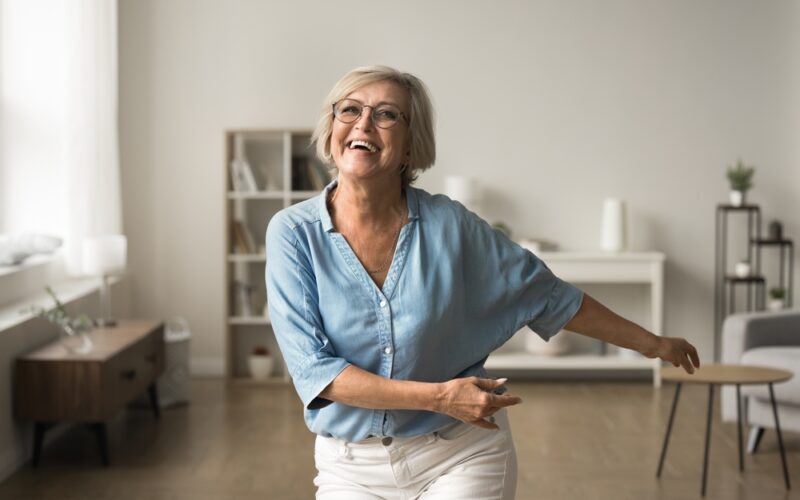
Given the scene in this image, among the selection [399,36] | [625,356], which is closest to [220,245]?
[399,36]

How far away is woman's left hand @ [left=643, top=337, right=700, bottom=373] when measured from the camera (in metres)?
2.20

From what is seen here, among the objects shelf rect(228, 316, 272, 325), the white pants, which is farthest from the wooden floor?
the white pants

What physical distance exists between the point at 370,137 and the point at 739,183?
500 cm

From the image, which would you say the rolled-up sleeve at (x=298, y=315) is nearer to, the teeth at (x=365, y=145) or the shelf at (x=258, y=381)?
the teeth at (x=365, y=145)

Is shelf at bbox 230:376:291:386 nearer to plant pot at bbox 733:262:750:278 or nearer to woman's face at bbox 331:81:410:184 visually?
plant pot at bbox 733:262:750:278

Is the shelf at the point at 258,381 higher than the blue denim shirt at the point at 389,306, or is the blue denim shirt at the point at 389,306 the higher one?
the blue denim shirt at the point at 389,306

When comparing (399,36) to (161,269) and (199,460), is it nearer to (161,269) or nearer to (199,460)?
(161,269)

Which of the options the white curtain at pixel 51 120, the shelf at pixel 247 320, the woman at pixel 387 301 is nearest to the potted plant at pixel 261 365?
the shelf at pixel 247 320

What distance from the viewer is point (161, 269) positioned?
22.4ft

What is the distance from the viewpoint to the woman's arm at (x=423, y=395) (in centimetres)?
179

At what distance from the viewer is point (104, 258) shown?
5.46 metres

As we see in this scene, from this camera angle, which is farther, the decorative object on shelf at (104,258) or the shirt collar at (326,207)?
the decorative object on shelf at (104,258)

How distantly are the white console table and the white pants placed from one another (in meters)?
4.45

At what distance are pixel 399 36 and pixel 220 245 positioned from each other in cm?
169
